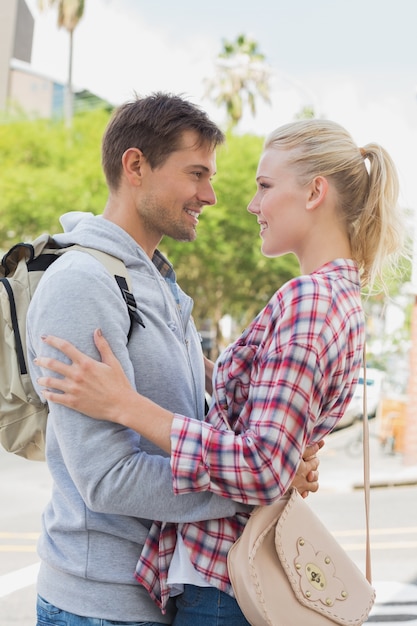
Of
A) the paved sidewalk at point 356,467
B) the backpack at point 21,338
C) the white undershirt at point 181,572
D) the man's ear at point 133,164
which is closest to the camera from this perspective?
the white undershirt at point 181,572

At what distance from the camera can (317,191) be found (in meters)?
2.02

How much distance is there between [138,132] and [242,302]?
101 ft

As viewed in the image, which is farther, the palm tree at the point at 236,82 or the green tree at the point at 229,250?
the palm tree at the point at 236,82

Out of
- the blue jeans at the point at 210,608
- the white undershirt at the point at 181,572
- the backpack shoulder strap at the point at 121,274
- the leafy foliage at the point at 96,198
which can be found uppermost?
the backpack shoulder strap at the point at 121,274

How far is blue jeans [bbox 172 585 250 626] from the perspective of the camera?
187cm

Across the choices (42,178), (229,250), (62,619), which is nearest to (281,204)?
(62,619)

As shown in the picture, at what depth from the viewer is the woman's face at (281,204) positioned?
2027mm

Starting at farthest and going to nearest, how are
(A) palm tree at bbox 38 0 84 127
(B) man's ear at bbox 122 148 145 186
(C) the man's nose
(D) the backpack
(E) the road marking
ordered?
(A) palm tree at bbox 38 0 84 127 → (E) the road marking → (C) the man's nose → (B) man's ear at bbox 122 148 145 186 → (D) the backpack

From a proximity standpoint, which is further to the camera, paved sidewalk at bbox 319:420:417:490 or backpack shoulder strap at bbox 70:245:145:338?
paved sidewalk at bbox 319:420:417:490

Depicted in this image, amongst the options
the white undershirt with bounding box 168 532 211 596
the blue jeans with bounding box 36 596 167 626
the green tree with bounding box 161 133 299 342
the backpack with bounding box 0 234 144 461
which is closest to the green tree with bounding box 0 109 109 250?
the green tree with bounding box 161 133 299 342

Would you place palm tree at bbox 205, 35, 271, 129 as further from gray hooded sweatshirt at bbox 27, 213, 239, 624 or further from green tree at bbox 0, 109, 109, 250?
gray hooded sweatshirt at bbox 27, 213, 239, 624

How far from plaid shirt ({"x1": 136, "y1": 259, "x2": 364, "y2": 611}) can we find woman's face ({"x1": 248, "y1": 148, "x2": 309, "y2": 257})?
13cm

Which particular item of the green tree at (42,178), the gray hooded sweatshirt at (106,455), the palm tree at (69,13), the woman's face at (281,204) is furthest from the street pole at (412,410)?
the palm tree at (69,13)

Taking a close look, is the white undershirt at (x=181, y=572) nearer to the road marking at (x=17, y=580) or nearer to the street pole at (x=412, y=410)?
the road marking at (x=17, y=580)
